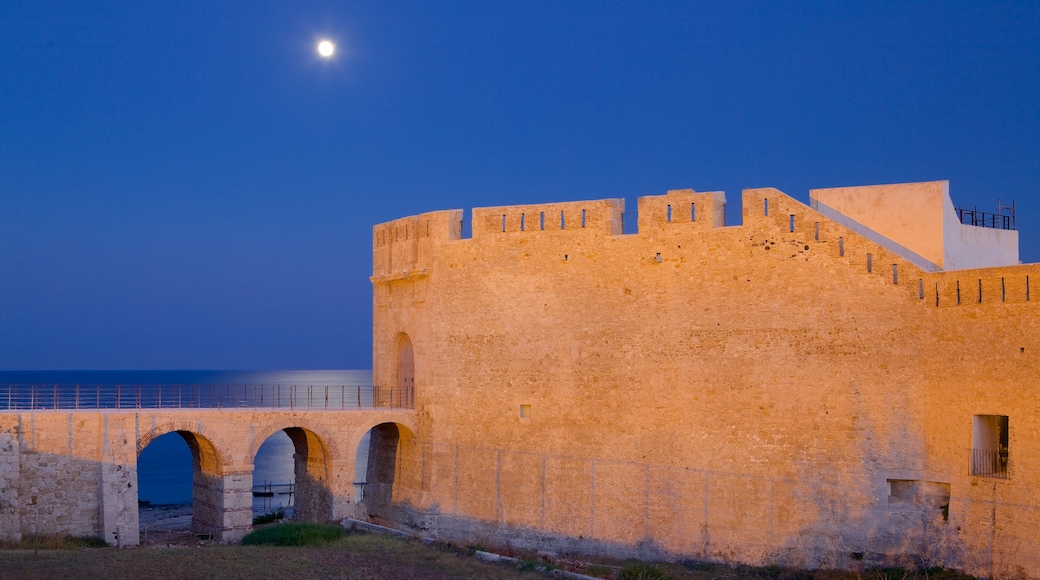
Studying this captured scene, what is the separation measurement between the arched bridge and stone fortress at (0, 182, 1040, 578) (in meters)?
0.05

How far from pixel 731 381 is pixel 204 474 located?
11167mm

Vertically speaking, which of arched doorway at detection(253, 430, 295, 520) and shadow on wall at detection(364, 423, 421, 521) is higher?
shadow on wall at detection(364, 423, 421, 521)

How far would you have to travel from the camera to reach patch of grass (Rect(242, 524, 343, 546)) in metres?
18.3

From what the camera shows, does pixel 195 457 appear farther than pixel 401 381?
No

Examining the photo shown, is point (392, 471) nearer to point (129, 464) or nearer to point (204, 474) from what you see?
point (204, 474)

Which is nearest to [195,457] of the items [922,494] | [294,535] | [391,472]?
[294,535]

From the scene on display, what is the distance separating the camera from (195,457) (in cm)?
2130

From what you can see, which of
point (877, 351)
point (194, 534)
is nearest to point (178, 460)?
point (194, 534)

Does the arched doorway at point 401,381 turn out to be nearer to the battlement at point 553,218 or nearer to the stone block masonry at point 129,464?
the stone block masonry at point 129,464

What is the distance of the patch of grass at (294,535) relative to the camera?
18.3 m

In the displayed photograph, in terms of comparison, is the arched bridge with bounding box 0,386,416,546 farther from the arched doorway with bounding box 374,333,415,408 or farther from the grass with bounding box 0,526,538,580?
the grass with bounding box 0,526,538,580

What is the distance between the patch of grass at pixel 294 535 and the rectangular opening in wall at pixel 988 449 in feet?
37.6

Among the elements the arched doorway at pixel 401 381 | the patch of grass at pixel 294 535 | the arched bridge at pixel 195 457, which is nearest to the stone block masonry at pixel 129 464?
Result: the arched bridge at pixel 195 457

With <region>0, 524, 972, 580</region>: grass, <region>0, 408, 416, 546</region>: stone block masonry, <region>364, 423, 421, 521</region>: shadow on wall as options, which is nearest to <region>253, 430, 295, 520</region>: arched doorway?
<region>364, 423, 421, 521</region>: shadow on wall
